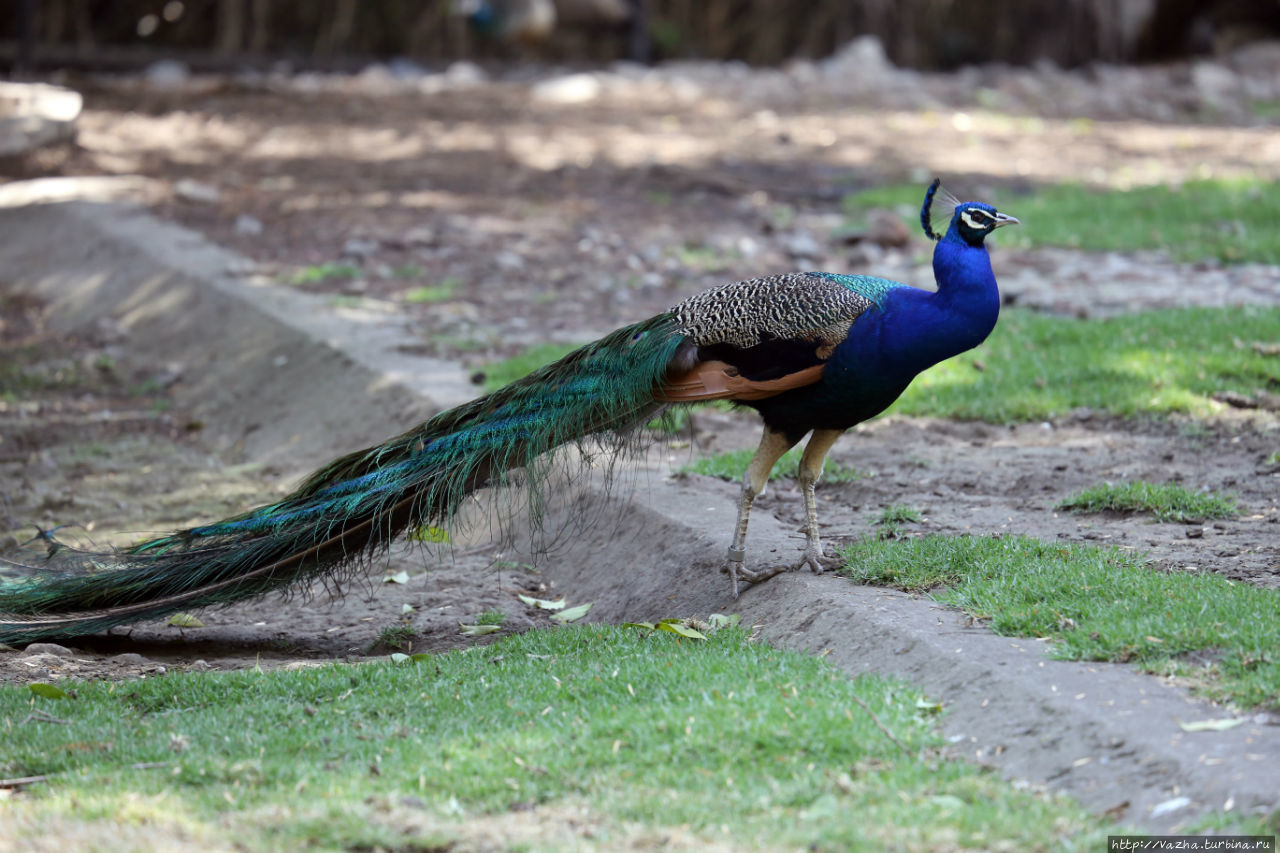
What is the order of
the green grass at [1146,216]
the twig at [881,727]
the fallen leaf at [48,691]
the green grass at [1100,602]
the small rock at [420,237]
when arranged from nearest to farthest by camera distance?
1. the twig at [881,727]
2. the green grass at [1100,602]
3. the fallen leaf at [48,691]
4. the green grass at [1146,216]
5. the small rock at [420,237]

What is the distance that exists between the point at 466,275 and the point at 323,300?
1293 millimetres

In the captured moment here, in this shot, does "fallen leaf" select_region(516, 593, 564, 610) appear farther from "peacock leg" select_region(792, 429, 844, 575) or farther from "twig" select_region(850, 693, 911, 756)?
"twig" select_region(850, 693, 911, 756)

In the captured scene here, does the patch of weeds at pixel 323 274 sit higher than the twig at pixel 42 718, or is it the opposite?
the patch of weeds at pixel 323 274

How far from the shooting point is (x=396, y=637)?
17.0 ft

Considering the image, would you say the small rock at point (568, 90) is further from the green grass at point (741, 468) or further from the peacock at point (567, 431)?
the peacock at point (567, 431)

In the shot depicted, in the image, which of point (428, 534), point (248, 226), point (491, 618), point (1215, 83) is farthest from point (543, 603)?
point (1215, 83)

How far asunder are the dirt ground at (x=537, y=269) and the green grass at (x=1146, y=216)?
1.02ft

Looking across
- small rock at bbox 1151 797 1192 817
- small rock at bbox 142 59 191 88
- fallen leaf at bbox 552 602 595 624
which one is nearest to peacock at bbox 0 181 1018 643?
fallen leaf at bbox 552 602 595 624

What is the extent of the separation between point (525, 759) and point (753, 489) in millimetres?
1725

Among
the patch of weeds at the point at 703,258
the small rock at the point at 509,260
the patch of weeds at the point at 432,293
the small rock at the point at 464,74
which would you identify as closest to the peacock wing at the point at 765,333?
the patch of weeds at the point at 432,293

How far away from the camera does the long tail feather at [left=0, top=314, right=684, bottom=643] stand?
491cm

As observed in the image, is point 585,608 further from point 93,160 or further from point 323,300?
point 93,160

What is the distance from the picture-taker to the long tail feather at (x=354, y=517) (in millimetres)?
4910

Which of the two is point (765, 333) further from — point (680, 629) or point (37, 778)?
point (37, 778)
